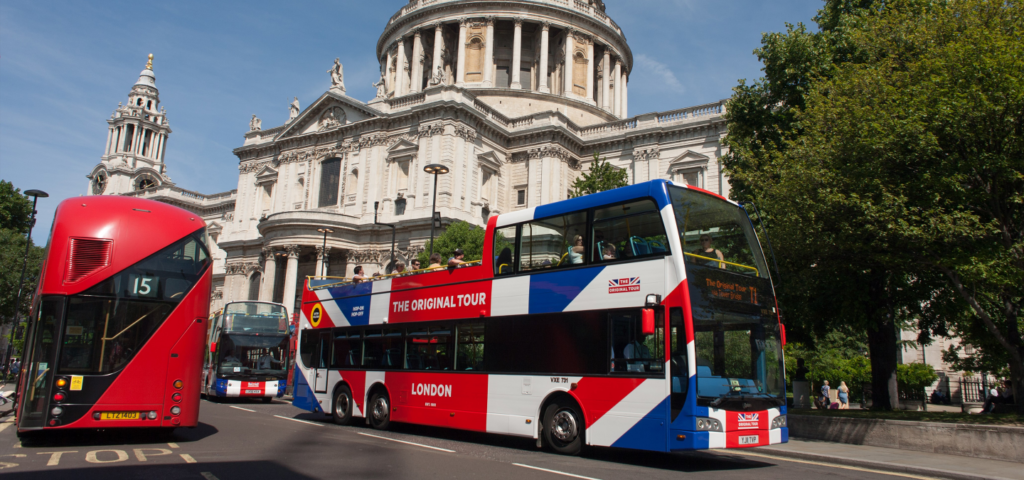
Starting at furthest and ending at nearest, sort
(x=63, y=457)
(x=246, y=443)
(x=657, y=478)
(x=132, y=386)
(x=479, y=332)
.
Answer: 1. (x=479, y=332)
2. (x=246, y=443)
3. (x=132, y=386)
4. (x=63, y=457)
5. (x=657, y=478)

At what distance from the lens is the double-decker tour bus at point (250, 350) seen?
22.8 metres

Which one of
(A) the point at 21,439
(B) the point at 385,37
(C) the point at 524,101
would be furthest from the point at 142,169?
(A) the point at 21,439

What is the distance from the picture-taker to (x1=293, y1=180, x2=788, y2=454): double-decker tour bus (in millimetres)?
9306

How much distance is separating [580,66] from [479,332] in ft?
159

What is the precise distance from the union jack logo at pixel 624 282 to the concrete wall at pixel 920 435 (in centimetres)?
643

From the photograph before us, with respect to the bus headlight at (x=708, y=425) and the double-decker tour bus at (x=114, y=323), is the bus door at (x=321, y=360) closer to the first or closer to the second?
the double-decker tour bus at (x=114, y=323)

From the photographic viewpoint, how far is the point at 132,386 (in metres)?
10.2

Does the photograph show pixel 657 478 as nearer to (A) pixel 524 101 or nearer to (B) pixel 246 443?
(B) pixel 246 443

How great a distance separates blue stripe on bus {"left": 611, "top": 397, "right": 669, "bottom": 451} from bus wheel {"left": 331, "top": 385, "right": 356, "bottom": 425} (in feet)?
24.8

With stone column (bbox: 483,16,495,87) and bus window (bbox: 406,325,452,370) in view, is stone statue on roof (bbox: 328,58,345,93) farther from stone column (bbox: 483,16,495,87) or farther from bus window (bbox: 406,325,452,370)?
bus window (bbox: 406,325,452,370)

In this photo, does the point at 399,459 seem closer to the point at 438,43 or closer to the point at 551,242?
the point at 551,242

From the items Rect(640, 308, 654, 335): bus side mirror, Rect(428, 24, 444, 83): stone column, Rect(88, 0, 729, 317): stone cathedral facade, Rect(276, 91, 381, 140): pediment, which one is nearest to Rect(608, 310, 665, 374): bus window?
Rect(640, 308, 654, 335): bus side mirror

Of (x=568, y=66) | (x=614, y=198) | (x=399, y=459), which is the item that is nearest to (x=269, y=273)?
(x=568, y=66)

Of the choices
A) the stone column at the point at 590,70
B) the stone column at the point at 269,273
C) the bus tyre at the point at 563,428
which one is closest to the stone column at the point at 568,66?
the stone column at the point at 590,70
